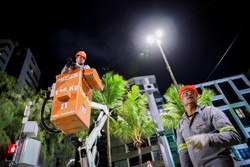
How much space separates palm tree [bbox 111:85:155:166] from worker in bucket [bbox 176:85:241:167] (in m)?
13.6

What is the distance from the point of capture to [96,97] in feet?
45.2

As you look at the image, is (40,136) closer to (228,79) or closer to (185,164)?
(185,164)

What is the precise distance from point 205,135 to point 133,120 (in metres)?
14.9

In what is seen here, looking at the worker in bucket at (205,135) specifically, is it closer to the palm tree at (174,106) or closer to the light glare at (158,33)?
the light glare at (158,33)

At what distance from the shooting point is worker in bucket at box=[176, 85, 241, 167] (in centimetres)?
211

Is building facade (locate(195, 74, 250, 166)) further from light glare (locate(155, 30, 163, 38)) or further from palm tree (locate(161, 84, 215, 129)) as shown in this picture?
light glare (locate(155, 30, 163, 38))

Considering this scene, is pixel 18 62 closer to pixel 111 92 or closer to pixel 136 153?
pixel 136 153

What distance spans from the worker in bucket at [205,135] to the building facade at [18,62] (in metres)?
42.2

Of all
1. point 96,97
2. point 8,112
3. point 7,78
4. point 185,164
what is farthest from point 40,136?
point 185,164

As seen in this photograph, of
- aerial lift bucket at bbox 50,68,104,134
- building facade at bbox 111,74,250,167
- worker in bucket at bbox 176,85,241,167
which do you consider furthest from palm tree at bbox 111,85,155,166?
building facade at bbox 111,74,250,167

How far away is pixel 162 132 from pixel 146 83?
4.47 feet

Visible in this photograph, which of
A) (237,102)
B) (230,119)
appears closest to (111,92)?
(230,119)

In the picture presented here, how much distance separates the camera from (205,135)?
218 cm

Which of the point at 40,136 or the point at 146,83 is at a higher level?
the point at 40,136
